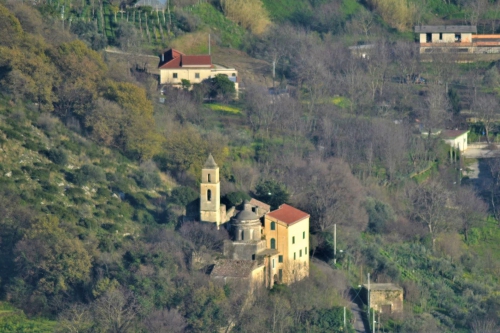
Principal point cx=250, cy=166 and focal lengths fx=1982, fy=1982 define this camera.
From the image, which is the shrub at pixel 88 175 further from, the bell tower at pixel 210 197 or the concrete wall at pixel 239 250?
the concrete wall at pixel 239 250

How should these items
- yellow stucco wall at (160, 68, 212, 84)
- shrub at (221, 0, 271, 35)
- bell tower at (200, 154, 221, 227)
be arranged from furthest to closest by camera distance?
shrub at (221, 0, 271, 35), yellow stucco wall at (160, 68, 212, 84), bell tower at (200, 154, 221, 227)

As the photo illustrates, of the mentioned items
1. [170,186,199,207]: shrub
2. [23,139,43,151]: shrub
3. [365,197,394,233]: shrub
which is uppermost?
[23,139,43,151]: shrub

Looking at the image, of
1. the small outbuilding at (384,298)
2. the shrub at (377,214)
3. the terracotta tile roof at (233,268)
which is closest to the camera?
the terracotta tile roof at (233,268)

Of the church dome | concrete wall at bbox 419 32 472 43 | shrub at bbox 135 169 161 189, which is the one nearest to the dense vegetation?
shrub at bbox 135 169 161 189

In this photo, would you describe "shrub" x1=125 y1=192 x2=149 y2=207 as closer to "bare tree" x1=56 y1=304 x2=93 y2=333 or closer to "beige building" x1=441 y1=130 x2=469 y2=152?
"bare tree" x1=56 y1=304 x2=93 y2=333

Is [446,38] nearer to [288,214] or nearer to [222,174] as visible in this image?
[222,174]

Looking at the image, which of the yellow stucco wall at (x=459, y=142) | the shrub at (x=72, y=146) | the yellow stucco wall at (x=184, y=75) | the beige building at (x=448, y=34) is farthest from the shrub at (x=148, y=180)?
the beige building at (x=448, y=34)
